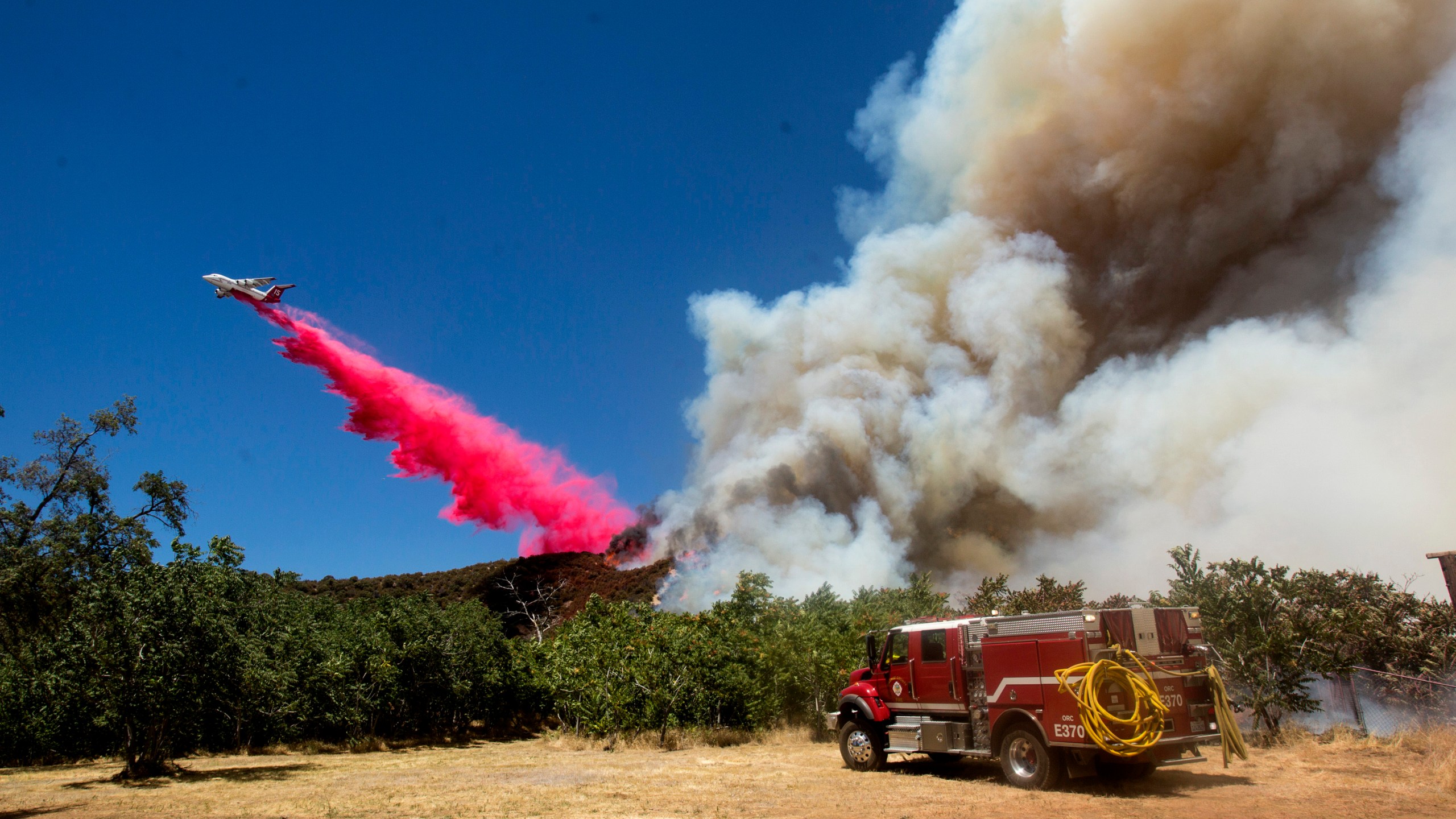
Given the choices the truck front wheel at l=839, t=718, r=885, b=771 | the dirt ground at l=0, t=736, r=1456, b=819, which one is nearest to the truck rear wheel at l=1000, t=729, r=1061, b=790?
the dirt ground at l=0, t=736, r=1456, b=819

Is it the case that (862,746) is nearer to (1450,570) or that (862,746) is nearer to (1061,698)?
(1061,698)

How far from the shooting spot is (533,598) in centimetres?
6738

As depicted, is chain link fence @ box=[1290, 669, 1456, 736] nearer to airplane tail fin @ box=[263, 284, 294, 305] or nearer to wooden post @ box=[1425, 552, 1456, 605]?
wooden post @ box=[1425, 552, 1456, 605]

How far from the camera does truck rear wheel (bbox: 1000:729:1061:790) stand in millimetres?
11172

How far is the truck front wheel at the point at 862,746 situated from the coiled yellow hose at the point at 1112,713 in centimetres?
448

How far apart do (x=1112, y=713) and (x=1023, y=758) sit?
71.6 inches

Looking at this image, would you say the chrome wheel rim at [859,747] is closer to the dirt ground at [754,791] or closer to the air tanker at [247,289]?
the dirt ground at [754,791]

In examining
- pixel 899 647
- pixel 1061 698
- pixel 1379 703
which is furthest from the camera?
pixel 1379 703

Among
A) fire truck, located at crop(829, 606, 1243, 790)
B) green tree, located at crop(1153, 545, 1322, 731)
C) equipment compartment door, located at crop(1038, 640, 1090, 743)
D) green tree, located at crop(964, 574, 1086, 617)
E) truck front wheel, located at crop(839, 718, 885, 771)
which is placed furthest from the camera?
green tree, located at crop(964, 574, 1086, 617)

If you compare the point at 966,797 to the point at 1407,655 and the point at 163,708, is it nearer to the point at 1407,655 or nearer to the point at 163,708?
the point at 1407,655

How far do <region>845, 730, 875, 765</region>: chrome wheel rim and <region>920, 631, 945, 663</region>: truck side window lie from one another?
90.2 inches

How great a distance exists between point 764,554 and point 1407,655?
114ft

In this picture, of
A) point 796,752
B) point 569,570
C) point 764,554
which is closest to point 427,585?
point 569,570

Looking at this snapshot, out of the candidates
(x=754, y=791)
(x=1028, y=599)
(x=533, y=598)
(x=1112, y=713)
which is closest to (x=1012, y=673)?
(x=1112, y=713)
